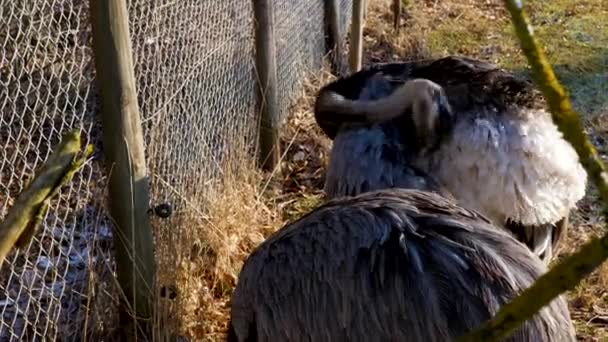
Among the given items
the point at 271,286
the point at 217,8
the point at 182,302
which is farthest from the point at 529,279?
the point at 217,8

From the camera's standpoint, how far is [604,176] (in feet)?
1.93

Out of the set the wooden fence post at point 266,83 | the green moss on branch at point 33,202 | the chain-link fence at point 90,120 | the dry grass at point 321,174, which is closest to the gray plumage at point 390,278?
the chain-link fence at point 90,120

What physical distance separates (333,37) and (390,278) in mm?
5577

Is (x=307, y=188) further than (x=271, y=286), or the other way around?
(x=307, y=188)

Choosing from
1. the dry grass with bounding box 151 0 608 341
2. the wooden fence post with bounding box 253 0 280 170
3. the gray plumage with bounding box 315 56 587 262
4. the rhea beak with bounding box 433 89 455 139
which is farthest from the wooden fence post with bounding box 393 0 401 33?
the rhea beak with bounding box 433 89 455 139

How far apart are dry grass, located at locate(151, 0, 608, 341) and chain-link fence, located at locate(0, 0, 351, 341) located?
0.23m

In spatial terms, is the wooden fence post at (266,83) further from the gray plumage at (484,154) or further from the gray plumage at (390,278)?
the gray plumage at (390,278)

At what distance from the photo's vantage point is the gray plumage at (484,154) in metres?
4.25

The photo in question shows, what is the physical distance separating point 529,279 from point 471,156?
1483 mm

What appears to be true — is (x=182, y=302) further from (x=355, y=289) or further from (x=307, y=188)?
A: (x=307, y=188)

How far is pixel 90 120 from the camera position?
4.05m

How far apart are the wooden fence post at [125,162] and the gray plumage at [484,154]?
1.14 metres

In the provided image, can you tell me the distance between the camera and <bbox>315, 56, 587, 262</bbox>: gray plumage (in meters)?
4.25

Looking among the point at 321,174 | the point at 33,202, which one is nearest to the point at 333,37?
the point at 321,174
